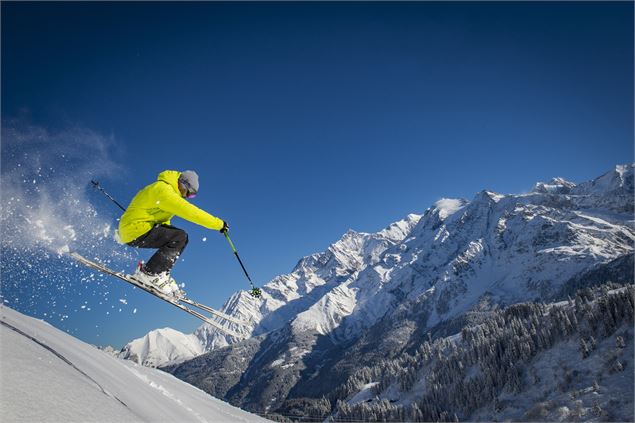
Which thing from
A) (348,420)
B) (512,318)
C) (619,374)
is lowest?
(348,420)

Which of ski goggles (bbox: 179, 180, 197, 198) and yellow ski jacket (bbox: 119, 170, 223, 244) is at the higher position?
ski goggles (bbox: 179, 180, 197, 198)

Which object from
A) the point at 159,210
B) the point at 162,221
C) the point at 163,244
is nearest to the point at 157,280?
the point at 163,244

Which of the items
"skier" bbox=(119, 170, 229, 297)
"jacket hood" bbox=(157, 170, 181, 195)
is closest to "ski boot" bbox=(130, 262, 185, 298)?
"skier" bbox=(119, 170, 229, 297)

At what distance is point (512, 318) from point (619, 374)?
86.5 m

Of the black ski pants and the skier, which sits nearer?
the skier

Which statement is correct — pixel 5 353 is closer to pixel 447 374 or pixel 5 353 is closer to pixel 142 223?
pixel 142 223

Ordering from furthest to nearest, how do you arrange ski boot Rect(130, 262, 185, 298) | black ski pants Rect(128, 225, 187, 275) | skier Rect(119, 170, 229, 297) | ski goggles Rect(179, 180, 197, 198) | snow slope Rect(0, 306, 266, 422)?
ski boot Rect(130, 262, 185, 298) → black ski pants Rect(128, 225, 187, 275) → ski goggles Rect(179, 180, 197, 198) → skier Rect(119, 170, 229, 297) → snow slope Rect(0, 306, 266, 422)

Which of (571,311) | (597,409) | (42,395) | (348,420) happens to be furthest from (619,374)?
(42,395)

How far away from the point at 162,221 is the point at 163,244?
89 centimetres

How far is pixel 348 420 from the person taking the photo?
6417 inches

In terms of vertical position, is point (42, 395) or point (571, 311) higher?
point (571, 311)

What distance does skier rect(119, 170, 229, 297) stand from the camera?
1038 cm

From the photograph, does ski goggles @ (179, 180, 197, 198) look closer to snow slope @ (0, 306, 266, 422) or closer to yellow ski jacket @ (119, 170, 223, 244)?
yellow ski jacket @ (119, 170, 223, 244)

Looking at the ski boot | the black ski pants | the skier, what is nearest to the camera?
the skier
